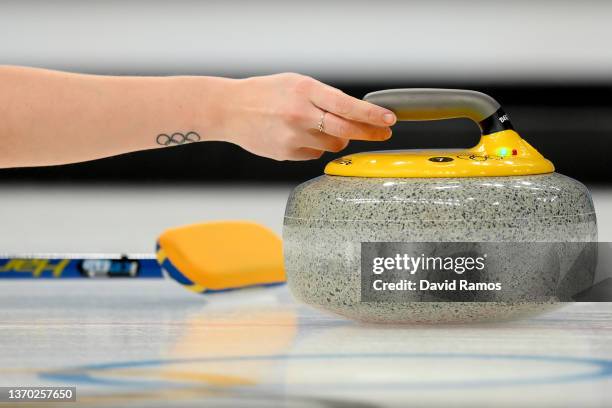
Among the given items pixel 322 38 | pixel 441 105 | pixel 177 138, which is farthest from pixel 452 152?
pixel 322 38

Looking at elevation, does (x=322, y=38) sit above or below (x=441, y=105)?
above

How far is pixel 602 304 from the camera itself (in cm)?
136

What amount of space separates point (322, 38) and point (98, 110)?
9.11ft

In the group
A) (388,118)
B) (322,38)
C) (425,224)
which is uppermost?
(322,38)

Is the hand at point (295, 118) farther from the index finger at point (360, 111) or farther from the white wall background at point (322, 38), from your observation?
the white wall background at point (322, 38)

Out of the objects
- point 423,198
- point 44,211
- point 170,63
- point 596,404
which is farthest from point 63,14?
point 596,404

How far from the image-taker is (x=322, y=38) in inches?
162

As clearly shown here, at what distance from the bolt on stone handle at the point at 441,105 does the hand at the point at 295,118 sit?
0.07 feet

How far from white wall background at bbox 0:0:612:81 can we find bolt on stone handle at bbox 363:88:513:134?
2.82 meters

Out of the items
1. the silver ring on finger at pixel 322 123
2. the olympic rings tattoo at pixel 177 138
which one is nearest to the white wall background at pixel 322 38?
the olympic rings tattoo at pixel 177 138

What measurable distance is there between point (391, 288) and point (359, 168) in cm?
15

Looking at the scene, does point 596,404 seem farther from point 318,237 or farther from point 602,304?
point 602,304

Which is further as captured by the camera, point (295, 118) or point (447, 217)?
point (295, 118)

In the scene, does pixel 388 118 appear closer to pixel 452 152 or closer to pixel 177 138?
pixel 452 152
